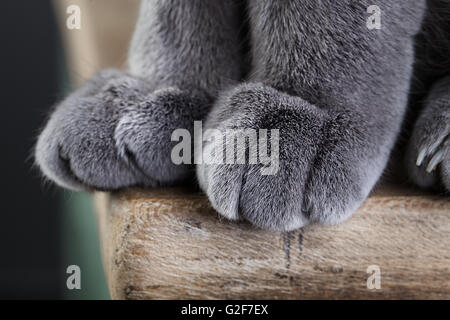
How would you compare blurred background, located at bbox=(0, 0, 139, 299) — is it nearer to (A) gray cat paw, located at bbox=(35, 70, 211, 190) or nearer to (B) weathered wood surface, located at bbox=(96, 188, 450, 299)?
(A) gray cat paw, located at bbox=(35, 70, 211, 190)

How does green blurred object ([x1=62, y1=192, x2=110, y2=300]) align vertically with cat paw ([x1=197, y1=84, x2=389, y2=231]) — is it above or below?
below

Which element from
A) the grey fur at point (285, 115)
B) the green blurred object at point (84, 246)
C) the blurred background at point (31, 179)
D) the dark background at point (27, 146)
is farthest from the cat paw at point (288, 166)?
the dark background at point (27, 146)

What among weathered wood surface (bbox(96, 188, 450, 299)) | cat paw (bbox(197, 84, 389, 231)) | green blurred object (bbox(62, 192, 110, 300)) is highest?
cat paw (bbox(197, 84, 389, 231))

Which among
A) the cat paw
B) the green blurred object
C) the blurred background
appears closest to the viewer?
the cat paw

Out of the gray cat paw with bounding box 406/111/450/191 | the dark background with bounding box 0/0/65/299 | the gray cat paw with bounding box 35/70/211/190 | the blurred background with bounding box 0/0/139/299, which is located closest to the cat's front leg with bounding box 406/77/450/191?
the gray cat paw with bounding box 406/111/450/191
